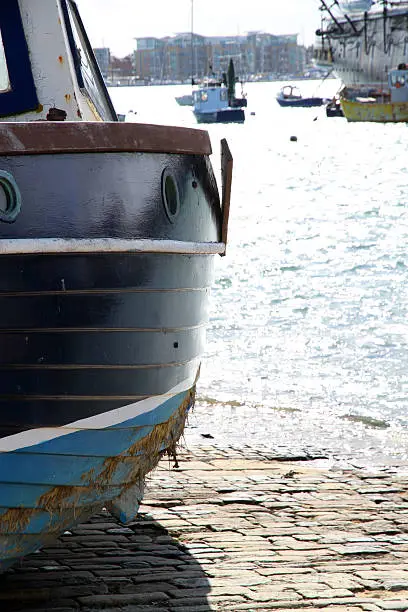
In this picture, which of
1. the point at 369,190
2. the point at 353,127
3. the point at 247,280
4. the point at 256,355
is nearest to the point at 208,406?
the point at 256,355

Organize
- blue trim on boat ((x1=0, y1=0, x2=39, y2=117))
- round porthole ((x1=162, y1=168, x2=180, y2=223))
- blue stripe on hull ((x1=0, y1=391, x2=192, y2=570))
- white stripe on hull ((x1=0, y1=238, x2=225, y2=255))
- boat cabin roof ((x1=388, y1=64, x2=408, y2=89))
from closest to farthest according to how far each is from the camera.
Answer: white stripe on hull ((x1=0, y1=238, x2=225, y2=255)) < blue stripe on hull ((x1=0, y1=391, x2=192, y2=570)) < round porthole ((x1=162, y1=168, x2=180, y2=223)) < blue trim on boat ((x1=0, y1=0, x2=39, y2=117)) < boat cabin roof ((x1=388, y1=64, x2=408, y2=89))

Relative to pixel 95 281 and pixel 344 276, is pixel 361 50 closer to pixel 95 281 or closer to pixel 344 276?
pixel 344 276

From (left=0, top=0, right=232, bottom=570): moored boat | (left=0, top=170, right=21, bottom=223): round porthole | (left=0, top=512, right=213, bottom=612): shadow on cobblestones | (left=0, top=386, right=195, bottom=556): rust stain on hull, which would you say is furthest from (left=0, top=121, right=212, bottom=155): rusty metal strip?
(left=0, top=512, right=213, bottom=612): shadow on cobblestones

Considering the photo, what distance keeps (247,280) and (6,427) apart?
647 inches

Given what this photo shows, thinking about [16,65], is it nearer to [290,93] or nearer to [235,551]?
[235,551]

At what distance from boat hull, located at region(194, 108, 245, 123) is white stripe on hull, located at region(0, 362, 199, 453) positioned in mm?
89570

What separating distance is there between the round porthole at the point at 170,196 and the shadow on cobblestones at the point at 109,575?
1834 millimetres

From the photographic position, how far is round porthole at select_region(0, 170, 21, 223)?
15.5 ft

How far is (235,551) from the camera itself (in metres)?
6.20

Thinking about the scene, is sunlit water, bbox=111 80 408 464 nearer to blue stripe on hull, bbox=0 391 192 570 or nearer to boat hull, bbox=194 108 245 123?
blue stripe on hull, bbox=0 391 192 570

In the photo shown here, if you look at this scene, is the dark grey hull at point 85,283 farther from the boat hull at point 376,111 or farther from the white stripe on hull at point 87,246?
the boat hull at point 376,111

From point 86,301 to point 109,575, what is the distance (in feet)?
5.49

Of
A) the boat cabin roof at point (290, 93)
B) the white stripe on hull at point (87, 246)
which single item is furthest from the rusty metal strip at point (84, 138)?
the boat cabin roof at point (290, 93)

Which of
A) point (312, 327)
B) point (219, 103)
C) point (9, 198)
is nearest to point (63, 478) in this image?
point (9, 198)
